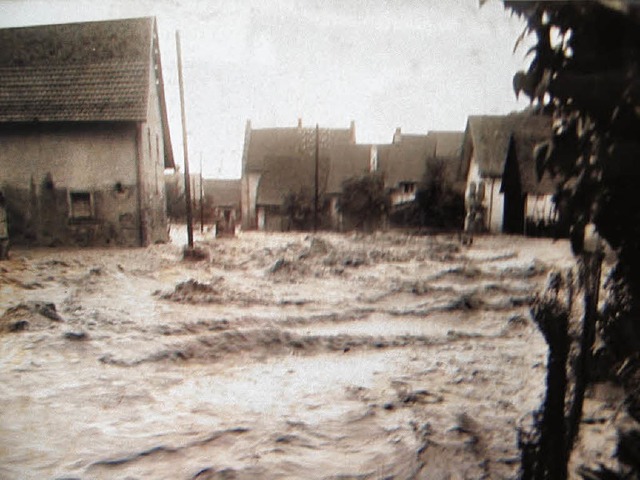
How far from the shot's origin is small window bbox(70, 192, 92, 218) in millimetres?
4629

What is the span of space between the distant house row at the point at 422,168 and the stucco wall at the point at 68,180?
304 cm

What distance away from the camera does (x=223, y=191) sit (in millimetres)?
31781

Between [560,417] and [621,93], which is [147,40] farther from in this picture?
[560,417]

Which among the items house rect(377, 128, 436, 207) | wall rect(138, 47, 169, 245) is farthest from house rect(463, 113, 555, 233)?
wall rect(138, 47, 169, 245)

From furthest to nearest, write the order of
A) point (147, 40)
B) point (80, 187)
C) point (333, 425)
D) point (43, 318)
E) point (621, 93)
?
point (80, 187)
point (147, 40)
point (43, 318)
point (333, 425)
point (621, 93)

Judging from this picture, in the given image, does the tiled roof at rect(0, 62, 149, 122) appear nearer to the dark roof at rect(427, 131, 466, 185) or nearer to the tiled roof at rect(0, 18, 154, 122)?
the tiled roof at rect(0, 18, 154, 122)

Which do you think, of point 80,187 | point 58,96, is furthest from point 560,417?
point 80,187

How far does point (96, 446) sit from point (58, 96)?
3340 mm

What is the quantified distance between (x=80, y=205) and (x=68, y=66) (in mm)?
1819

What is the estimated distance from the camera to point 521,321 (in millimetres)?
3232

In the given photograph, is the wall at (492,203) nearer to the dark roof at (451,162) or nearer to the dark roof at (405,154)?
the dark roof at (451,162)

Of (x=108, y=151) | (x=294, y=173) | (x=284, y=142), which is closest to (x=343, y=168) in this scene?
(x=294, y=173)

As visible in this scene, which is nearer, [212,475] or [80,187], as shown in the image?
[212,475]

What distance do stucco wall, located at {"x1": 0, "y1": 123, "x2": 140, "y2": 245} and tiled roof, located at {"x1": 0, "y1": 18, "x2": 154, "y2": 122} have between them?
0.25m
